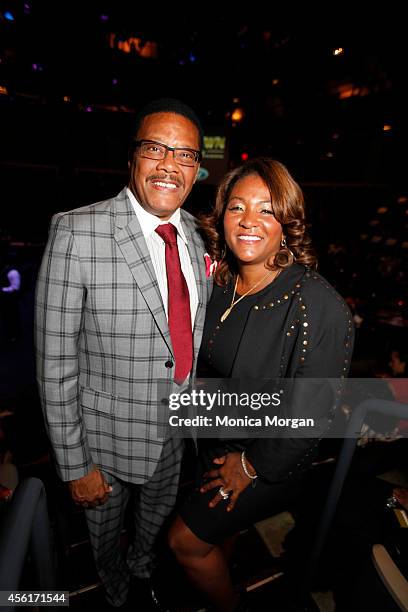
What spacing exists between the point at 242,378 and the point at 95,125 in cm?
1186

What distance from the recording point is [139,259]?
59.2 inches

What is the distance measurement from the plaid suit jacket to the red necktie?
63 millimetres

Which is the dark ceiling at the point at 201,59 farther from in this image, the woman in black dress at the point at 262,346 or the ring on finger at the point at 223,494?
the ring on finger at the point at 223,494

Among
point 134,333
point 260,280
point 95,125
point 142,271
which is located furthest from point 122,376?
point 95,125

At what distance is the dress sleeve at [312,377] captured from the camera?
1579 mm

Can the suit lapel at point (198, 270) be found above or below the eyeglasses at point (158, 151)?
below

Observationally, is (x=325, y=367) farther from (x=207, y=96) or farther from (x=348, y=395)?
(x=207, y=96)

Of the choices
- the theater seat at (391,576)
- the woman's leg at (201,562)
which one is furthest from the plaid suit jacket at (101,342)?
the theater seat at (391,576)

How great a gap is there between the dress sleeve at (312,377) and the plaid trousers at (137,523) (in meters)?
0.61

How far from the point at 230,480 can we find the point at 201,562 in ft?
1.38

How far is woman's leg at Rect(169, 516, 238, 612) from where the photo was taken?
165 cm

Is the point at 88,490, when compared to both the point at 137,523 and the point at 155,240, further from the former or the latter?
the point at 155,240

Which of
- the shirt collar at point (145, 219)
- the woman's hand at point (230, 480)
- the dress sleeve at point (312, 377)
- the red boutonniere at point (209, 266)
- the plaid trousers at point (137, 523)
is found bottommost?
the plaid trousers at point (137, 523)

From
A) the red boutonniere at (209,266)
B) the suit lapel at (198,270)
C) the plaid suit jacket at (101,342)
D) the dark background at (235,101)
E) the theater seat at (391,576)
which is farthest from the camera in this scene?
the dark background at (235,101)
